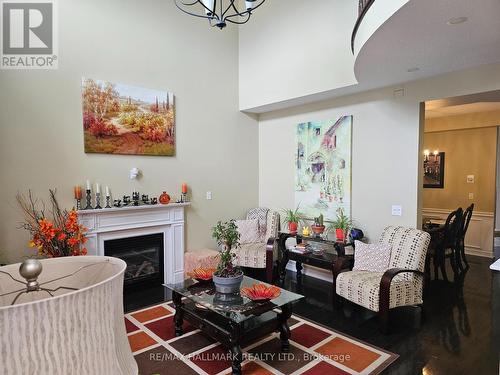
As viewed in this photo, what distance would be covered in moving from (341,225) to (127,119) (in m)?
3.28

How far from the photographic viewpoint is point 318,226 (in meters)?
4.68

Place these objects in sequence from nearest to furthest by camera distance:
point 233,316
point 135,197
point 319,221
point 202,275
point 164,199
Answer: point 233,316
point 202,275
point 135,197
point 164,199
point 319,221

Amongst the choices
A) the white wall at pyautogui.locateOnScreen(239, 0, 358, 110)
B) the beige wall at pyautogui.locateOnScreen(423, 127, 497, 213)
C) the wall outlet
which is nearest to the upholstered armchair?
Answer: the wall outlet

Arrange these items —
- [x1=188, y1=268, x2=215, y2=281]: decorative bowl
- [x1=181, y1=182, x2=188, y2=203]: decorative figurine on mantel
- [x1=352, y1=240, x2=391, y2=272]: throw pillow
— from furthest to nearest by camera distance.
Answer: [x1=181, y1=182, x2=188, y2=203]: decorative figurine on mantel, [x1=352, y1=240, x2=391, y2=272]: throw pillow, [x1=188, y1=268, x2=215, y2=281]: decorative bowl

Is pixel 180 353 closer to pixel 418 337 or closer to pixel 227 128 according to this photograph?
pixel 418 337

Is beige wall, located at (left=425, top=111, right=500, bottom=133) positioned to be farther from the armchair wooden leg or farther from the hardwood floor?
the armchair wooden leg

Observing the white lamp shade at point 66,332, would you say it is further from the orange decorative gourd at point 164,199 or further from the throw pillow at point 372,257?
the orange decorative gourd at point 164,199

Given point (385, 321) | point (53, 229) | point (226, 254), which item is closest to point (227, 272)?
point (226, 254)

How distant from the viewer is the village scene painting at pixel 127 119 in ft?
13.4

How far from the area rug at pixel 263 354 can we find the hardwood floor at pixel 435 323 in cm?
20

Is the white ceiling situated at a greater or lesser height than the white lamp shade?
greater

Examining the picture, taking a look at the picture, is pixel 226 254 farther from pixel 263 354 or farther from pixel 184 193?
pixel 184 193

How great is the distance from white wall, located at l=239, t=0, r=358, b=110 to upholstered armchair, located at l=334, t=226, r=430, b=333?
6.58 ft

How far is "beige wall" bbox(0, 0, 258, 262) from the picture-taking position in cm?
360
